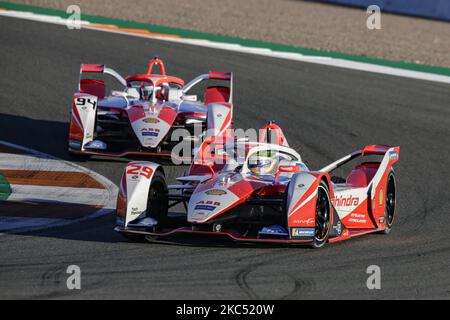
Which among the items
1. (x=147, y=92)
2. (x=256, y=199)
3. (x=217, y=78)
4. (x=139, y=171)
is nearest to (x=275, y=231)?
(x=256, y=199)

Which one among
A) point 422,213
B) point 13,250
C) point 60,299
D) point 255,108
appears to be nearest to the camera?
point 60,299

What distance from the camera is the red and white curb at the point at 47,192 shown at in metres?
13.0

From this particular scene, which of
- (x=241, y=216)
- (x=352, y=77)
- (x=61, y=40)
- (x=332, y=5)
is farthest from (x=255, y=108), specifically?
(x=332, y=5)

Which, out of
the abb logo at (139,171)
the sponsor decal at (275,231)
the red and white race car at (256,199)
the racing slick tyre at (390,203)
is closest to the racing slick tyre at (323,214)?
the red and white race car at (256,199)

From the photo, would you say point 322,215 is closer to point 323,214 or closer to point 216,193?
point 323,214

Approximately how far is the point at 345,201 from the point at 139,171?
2426mm

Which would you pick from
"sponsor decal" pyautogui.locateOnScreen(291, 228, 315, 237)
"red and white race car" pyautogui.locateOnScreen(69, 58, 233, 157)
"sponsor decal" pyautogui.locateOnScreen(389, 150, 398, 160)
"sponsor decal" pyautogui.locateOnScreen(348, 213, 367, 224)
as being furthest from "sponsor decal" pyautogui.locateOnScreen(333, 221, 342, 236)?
"red and white race car" pyautogui.locateOnScreen(69, 58, 233, 157)

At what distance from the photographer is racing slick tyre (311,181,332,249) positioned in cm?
1170

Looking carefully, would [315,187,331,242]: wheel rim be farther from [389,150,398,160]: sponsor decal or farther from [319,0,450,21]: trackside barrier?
[319,0,450,21]: trackside barrier

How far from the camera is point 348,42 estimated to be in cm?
2966

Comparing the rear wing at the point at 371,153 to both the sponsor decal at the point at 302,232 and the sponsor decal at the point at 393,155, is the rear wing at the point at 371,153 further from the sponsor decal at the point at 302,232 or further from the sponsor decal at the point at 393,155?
the sponsor decal at the point at 302,232

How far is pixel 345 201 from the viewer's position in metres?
12.5

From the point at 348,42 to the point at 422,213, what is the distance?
52.0ft
